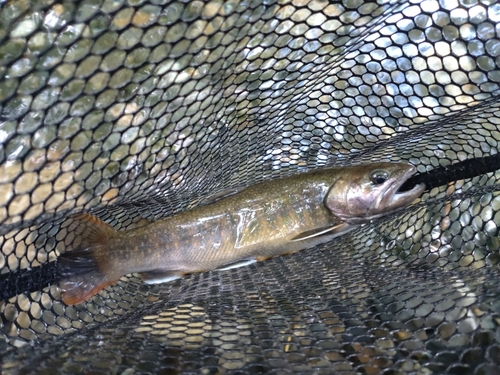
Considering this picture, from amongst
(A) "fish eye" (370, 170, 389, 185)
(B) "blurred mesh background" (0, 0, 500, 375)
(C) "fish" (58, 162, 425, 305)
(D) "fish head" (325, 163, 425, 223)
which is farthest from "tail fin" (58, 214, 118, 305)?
(A) "fish eye" (370, 170, 389, 185)

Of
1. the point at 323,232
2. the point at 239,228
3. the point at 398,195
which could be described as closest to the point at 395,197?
the point at 398,195

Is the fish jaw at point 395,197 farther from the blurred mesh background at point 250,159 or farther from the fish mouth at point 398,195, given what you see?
the blurred mesh background at point 250,159

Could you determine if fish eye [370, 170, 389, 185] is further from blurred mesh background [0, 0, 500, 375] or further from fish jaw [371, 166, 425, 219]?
blurred mesh background [0, 0, 500, 375]

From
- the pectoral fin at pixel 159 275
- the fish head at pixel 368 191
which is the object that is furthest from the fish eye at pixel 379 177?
the pectoral fin at pixel 159 275

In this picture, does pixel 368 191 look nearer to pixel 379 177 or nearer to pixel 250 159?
pixel 379 177

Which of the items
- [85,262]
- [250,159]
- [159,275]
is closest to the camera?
[85,262]

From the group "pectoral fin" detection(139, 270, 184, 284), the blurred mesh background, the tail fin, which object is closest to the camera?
the blurred mesh background
